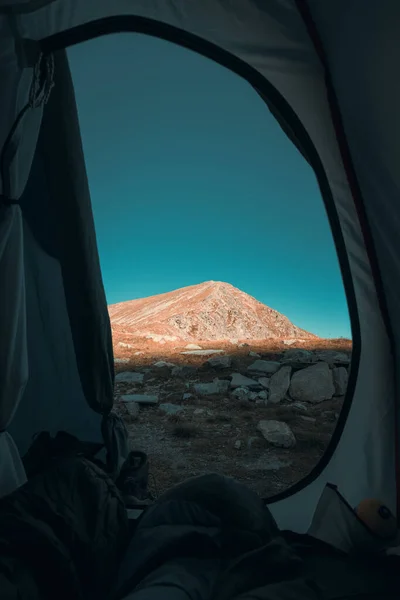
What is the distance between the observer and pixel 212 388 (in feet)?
18.4

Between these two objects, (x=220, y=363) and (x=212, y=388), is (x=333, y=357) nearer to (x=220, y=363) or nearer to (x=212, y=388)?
(x=220, y=363)

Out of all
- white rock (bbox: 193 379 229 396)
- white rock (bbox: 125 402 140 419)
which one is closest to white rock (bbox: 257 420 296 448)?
white rock (bbox: 193 379 229 396)

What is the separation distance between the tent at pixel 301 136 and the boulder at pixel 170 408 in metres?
2.95

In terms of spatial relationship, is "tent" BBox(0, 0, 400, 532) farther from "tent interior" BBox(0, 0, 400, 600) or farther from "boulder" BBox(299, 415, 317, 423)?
"boulder" BBox(299, 415, 317, 423)

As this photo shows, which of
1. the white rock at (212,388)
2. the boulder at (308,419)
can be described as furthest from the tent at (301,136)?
the white rock at (212,388)

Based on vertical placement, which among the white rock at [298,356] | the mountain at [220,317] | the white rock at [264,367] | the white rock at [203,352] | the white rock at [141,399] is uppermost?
the white rock at [298,356]

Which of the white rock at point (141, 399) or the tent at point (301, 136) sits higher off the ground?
the tent at point (301, 136)

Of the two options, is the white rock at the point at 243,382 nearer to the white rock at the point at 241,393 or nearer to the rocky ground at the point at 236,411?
the rocky ground at the point at 236,411

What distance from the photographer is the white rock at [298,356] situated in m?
6.49

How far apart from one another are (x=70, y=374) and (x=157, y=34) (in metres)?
1.93

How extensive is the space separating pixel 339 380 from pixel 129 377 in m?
3.43

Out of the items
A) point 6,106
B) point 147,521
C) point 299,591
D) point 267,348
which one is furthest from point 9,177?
point 267,348

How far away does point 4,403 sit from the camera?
4.99ft

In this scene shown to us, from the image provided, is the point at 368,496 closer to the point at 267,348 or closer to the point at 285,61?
the point at 285,61
